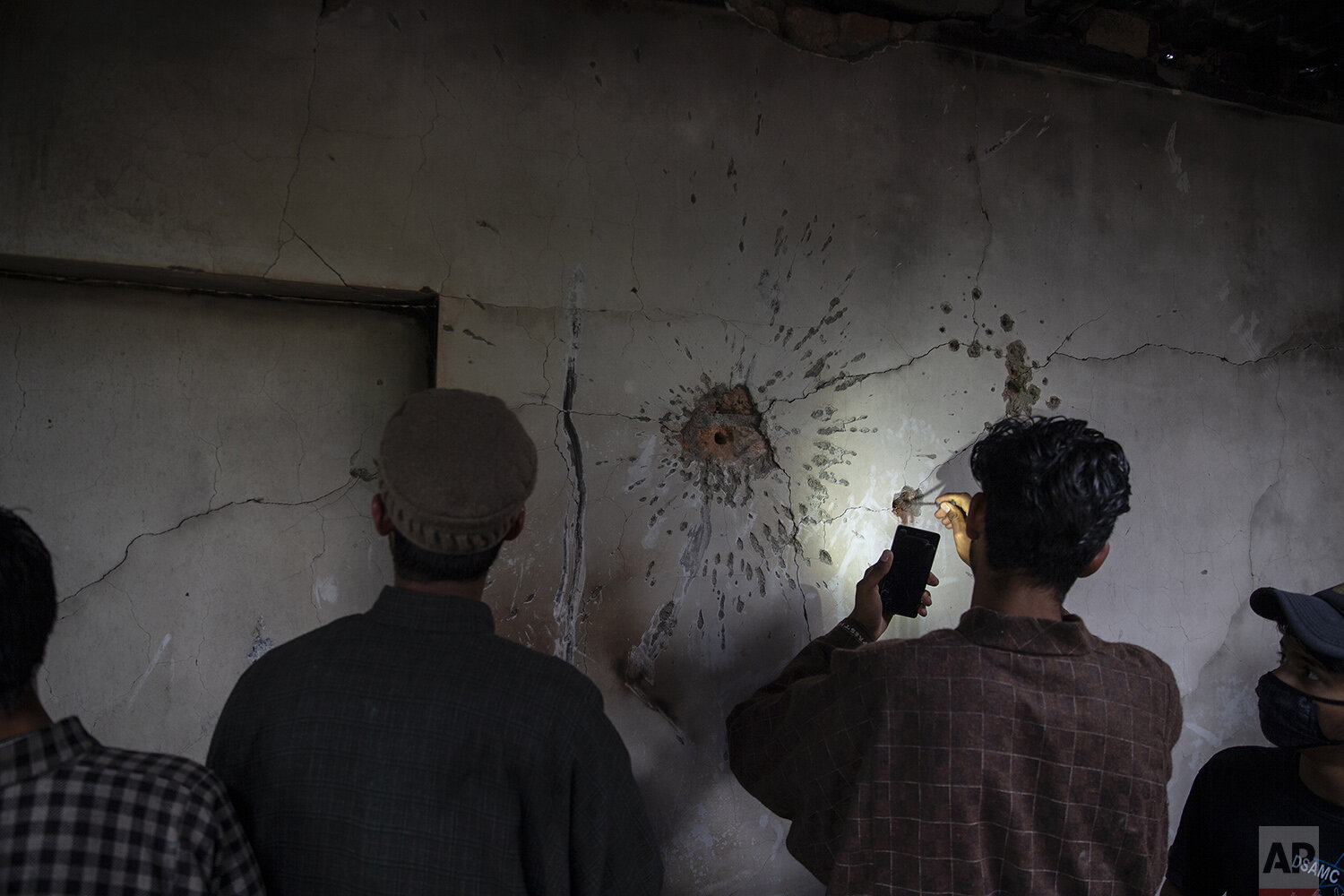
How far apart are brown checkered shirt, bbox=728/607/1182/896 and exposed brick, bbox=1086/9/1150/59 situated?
1827 millimetres

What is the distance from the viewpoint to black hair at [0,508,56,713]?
76cm

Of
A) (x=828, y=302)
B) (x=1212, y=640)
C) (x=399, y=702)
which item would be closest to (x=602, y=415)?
(x=828, y=302)

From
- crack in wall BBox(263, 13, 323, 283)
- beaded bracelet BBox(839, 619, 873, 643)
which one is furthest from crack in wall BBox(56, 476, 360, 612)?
beaded bracelet BBox(839, 619, 873, 643)

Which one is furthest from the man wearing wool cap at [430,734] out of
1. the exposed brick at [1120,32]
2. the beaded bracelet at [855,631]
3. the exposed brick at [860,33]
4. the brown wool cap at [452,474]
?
the exposed brick at [1120,32]

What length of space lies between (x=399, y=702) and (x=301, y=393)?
1.07m

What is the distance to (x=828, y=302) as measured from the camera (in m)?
1.86

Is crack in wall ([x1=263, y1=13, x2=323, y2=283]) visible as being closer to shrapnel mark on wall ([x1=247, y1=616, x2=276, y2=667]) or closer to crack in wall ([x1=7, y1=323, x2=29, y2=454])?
crack in wall ([x1=7, y1=323, x2=29, y2=454])

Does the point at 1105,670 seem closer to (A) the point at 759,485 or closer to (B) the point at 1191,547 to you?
(A) the point at 759,485

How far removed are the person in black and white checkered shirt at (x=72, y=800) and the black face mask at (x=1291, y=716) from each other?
1.66 metres

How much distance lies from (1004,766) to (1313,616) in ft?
2.47

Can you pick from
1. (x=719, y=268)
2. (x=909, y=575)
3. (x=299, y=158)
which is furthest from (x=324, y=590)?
(x=909, y=575)

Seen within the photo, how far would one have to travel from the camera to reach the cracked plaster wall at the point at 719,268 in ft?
4.97

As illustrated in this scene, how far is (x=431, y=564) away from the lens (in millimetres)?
929

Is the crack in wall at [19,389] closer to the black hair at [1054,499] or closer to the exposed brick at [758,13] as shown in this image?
the exposed brick at [758,13]
